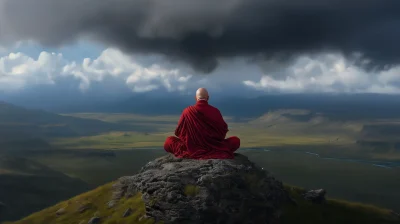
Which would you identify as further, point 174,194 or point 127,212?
point 127,212

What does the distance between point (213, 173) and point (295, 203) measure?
27.1 m

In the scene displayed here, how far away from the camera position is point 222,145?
4734 centimetres

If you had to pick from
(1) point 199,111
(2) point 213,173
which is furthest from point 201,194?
(1) point 199,111

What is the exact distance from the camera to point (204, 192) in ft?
151

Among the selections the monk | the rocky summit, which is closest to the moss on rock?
the rocky summit

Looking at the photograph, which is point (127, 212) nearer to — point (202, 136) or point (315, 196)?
point (202, 136)

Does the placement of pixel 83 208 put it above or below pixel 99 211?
below

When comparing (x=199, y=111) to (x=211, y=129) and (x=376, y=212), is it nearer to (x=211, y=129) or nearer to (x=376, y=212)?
(x=211, y=129)

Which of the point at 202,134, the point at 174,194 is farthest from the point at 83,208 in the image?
the point at 202,134

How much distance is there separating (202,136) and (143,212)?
12247mm

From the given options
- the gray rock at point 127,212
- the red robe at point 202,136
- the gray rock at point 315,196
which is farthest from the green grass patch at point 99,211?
the gray rock at point 315,196

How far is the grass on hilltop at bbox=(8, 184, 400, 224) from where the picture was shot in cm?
5306

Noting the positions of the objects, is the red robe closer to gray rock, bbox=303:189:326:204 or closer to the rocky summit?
the rocky summit

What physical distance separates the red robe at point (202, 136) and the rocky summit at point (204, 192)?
3.64 feet
